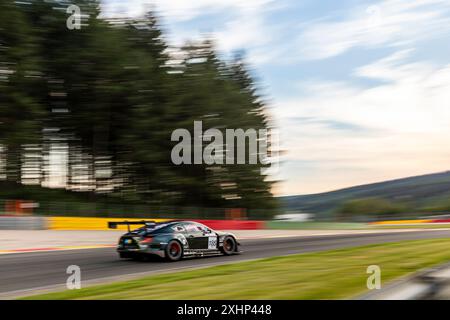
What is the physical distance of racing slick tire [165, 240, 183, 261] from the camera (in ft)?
44.8

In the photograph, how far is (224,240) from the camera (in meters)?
15.4

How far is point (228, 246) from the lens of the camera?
15.5 meters

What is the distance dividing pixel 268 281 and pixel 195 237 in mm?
5612

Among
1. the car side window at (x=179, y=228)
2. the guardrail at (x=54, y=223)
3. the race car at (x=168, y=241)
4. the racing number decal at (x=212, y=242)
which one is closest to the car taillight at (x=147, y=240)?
the race car at (x=168, y=241)

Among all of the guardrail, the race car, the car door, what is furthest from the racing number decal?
the guardrail

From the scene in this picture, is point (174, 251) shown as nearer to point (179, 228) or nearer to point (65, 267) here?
point (179, 228)

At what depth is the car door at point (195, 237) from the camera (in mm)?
14344

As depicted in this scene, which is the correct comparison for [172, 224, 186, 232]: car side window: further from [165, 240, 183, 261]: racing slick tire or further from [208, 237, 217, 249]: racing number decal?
[208, 237, 217, 249]: racing number decal

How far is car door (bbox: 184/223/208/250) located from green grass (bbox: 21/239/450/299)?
219cm

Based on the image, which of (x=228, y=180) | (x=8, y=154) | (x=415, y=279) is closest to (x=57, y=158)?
(x=8, y=154)

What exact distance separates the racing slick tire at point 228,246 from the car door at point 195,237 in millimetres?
752

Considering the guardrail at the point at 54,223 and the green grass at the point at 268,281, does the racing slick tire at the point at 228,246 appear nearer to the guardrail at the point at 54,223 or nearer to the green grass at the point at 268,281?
the green grass at the point at 268,281

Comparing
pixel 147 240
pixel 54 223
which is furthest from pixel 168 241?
pixel 54 223

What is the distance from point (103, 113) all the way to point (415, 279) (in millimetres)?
38883
